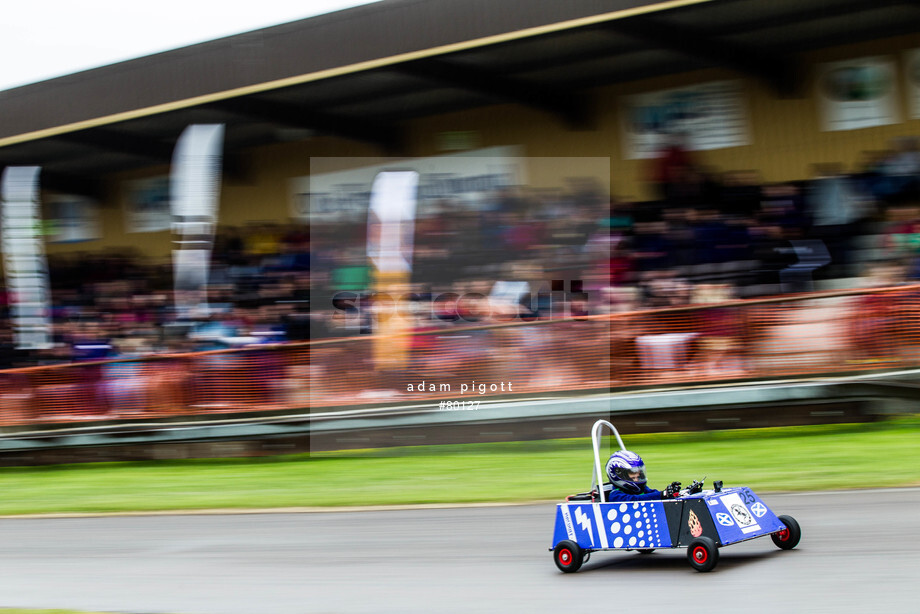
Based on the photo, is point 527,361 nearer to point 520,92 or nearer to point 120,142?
point 520,92

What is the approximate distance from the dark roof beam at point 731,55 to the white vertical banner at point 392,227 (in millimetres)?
3604

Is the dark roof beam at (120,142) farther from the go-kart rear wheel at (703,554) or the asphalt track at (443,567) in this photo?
the go-kart rear wheel at (703,554)

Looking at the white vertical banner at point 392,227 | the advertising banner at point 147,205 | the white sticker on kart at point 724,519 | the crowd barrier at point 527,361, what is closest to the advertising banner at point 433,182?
the white vertical banner at point 392,227

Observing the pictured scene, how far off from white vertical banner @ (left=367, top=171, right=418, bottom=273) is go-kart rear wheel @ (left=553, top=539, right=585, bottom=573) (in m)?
7.44

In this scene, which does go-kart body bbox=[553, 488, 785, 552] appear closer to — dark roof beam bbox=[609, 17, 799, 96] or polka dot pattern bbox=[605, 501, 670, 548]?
polka dot pattern bbox=[605, 501, 670, 548]

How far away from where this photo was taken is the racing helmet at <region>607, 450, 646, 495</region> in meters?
6.06

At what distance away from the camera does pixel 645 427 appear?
450 inches

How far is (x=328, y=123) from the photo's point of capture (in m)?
17.7

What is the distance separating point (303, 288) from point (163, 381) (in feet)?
7.75

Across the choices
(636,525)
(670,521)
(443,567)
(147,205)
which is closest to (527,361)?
(443,567)

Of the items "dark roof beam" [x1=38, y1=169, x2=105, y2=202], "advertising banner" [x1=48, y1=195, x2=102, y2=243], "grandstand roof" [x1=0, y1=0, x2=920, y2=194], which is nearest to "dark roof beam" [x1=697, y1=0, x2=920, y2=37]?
"grandstand roof" [x1=0, y1=0, x2=920, y2=194]

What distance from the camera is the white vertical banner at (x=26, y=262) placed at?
1619 cm

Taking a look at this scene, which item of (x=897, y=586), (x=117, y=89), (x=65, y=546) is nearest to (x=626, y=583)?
(x=897, y=586)

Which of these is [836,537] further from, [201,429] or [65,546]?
[201,429]
